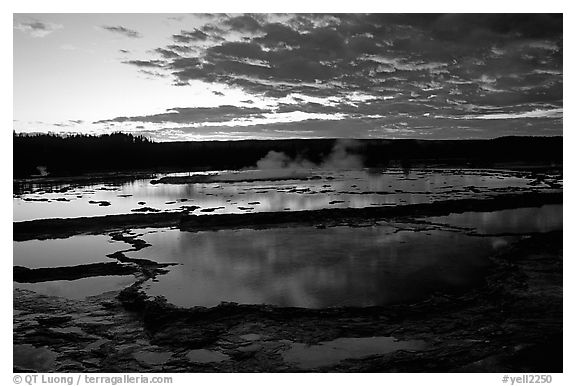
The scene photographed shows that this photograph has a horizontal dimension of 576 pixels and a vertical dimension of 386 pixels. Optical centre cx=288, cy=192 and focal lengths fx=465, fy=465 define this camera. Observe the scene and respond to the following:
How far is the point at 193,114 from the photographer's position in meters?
7.67

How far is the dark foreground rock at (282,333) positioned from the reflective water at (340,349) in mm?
33

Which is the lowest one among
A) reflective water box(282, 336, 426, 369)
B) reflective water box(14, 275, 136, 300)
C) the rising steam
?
reflective water box(282, 336, 426, 369)

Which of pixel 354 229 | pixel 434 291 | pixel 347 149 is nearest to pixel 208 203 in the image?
pixel 354 229

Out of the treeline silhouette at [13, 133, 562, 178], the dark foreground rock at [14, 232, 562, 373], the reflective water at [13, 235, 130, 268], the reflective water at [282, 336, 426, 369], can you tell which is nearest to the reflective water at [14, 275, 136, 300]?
the dark foreground rock at [14, 232, 562, 373]

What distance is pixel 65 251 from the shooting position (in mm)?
9609

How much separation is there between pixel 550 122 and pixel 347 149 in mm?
41847

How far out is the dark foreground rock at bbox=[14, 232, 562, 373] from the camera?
470 cm

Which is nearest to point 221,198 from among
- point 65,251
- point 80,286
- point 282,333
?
point 65,251

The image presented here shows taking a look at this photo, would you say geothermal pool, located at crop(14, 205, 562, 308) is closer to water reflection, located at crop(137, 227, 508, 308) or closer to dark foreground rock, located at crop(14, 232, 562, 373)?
water reflection, located at crop(137, 227, 508, 308)

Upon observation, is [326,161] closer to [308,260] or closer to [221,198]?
[221,198]

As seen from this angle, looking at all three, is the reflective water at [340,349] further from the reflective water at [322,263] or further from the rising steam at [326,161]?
the rising steam at [326,161]

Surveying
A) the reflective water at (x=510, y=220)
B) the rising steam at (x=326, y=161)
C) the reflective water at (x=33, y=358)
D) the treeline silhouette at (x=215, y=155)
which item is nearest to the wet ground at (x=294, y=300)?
the reflective water at (x=33, y=358)

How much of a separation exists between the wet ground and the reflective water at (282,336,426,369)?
2 cm

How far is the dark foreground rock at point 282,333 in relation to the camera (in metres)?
4.70
